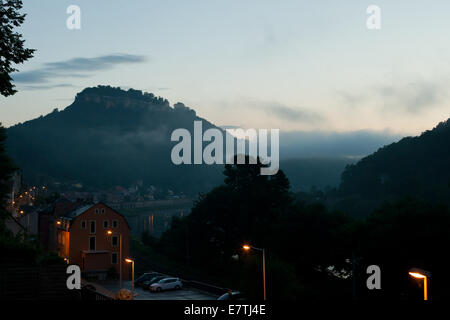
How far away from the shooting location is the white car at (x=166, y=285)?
211 feet

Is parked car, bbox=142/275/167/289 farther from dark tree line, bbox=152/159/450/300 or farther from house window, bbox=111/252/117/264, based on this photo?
house window, bbox=111/252/117/264

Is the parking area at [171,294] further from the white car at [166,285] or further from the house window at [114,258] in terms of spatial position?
the house window at [114,258]

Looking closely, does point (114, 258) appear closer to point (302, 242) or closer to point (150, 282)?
point (150, 282)

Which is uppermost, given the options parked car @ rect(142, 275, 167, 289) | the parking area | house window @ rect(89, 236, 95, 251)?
house window @ rect(89, 236, 95, 251)

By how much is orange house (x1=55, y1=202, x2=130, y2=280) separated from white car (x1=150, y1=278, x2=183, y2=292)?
16.7m

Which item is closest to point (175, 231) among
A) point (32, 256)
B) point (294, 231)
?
point (294, 231)

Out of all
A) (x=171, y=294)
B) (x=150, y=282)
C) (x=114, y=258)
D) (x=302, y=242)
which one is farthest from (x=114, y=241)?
(x=302, y=242)

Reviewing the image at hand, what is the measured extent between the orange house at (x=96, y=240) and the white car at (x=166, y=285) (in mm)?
16748

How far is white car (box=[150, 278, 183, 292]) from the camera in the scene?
64.2 meters

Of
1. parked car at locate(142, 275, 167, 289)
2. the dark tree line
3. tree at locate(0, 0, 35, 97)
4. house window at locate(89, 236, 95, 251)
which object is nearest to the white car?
parked car at locate(142, 275, 167, 289)

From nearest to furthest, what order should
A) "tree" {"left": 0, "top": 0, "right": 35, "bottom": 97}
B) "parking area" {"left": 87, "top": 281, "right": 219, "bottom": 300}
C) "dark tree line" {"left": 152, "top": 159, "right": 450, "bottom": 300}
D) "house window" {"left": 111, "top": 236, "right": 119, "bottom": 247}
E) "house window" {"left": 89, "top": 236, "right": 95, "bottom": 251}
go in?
1. "tree" {"left": 0, "top": 0, "right": 35, "bottom": 97}
2. "parking area" {"left": 87, "top": 281, "right": 219, "bottom": 300}
3. "dark tree line" {"left": 152, "top": 159, "right": 450, "bottom": 300}
4. "house window" {"left": 89, "top": 236, "right": 95, "bottom": 251}
5. "house window" {"left": 111, "top": 236, "right": 119, "bottom": 247}

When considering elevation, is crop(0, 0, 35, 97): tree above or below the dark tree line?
above

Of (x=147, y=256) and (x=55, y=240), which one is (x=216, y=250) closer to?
(x=147, y=256)

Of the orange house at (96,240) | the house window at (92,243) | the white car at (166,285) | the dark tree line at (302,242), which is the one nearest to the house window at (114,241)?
the orange house at (96,240)
